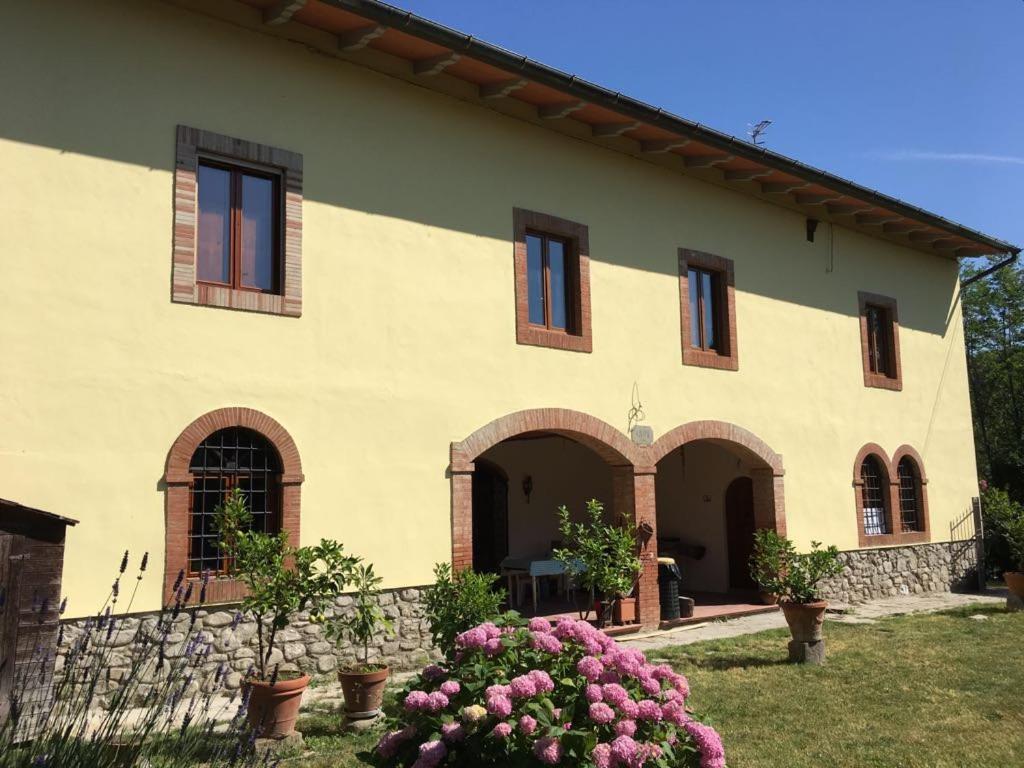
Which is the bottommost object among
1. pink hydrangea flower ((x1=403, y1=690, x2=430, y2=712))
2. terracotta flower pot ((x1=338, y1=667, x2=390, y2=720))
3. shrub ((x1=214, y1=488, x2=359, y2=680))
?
terracotta flower pot ((x1=338, y1=667, x2=390, y2=720))

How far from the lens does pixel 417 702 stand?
3928 millimetres

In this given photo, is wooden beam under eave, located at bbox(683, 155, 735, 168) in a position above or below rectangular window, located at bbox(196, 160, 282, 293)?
above

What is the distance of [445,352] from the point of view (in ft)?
30.7

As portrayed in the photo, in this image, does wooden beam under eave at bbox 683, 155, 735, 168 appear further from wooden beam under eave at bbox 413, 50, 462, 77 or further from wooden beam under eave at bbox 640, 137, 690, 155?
Result: wooden beam under eave at bbox 413, 50, 462, 77

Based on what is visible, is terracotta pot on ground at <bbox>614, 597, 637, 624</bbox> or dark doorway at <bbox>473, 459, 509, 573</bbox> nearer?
terracotta pot on ground at <bbox>614, 597, 637, 624</bbox>

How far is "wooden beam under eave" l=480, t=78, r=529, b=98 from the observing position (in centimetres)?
956

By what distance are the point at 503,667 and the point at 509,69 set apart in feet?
23.1

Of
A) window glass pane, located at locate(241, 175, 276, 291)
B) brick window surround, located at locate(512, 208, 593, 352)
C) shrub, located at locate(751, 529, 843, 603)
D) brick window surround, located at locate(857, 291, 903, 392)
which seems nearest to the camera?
window glass pane, located at locate(241, 175, 276, 291)

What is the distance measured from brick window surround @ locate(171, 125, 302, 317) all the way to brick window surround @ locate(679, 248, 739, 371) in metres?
5.72

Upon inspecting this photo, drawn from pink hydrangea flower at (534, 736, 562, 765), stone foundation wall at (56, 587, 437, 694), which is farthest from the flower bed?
stone foundation wall at (56, 587, 437, 694)

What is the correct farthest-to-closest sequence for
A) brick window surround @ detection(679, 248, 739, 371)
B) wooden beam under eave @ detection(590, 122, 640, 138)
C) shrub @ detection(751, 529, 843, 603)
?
brick window surround @ detection(679, 248, 739, 371) < wooden beam under eave @ detection(590, 122, 640, 138) < shrub @ detection(751, 529, 843, 603)

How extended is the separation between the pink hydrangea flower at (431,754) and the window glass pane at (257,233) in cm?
554

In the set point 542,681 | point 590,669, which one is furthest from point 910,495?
point 542,681

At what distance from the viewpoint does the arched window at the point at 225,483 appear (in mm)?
7562
